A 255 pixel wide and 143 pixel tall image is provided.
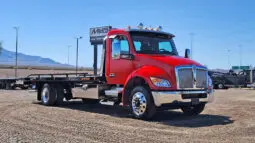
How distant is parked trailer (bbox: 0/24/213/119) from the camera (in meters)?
9.25

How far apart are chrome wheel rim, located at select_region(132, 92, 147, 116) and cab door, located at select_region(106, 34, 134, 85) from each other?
3.15ft

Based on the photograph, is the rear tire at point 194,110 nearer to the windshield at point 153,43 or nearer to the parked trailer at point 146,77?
the parked trailer at point 146,77

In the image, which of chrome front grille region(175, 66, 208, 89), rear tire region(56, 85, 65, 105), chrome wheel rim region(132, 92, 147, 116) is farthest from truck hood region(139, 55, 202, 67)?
rear tire region(56, 85, 65, 105)

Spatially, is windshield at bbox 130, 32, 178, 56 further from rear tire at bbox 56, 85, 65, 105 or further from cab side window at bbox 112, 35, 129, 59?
rear tire at bbox 56, 85, 65, 105

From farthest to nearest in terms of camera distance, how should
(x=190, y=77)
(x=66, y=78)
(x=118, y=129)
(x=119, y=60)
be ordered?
(x=66, y=78)
(x=119, y=60)
(x=190, y=77)
(x=118, y=129)

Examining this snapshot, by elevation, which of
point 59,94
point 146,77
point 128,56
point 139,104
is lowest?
point 139,104

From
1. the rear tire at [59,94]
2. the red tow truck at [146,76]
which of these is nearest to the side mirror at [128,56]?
the red tow truck at [146,76]

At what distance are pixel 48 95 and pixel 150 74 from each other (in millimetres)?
5837

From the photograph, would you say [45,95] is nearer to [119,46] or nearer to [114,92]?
[114,92]

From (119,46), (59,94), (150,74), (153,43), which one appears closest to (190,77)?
(150,74)

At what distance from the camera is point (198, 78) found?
9.75 meters

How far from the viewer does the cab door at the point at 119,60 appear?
1032 centimetres

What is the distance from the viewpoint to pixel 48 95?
1376cm

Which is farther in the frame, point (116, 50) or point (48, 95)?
point (48, 95)
